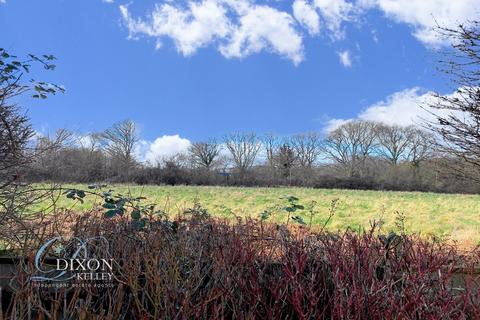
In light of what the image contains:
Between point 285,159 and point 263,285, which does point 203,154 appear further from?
point 263,285

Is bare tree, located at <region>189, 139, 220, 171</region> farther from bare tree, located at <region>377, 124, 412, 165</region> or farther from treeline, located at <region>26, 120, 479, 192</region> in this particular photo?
bare tree, located at <region>377, 124, 412, 165</region>

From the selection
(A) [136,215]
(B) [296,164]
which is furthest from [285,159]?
(A) [136,215]

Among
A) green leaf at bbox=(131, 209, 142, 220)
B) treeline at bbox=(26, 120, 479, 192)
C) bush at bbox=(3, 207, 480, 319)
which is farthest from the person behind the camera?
treeline at bbox=(26, 120, 479, 192)

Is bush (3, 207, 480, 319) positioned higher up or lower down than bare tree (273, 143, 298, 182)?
lower down

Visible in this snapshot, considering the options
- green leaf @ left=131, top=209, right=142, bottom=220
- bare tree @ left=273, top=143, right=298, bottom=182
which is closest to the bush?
green leaf @ left=131, top=209, right=142, bottom=220

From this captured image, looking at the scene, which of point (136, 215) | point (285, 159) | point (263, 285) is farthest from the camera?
point (285, 159)

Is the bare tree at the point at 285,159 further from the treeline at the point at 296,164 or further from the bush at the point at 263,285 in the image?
the bush at the point at 263,285

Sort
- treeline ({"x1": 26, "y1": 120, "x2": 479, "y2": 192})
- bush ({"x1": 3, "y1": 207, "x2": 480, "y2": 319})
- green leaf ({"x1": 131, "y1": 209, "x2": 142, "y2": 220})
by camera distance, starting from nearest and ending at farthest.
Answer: bush ({"x1": 3, "y1": 207, "x2": 480, "y2": 319}), green leaf ({"x1": 131, "y1": 209, "x2": 142, "y2": 220}), treeline ({"x1": 26, "y1": 120, "x2": 479, "y2": 192})

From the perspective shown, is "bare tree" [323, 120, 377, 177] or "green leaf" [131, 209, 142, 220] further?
"bare tree" [323, 120, 377, 177]

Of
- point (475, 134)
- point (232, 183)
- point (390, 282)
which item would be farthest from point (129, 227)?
point (232, 183)

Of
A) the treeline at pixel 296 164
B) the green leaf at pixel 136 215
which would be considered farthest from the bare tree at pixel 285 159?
the green leaf at pixel 136 215

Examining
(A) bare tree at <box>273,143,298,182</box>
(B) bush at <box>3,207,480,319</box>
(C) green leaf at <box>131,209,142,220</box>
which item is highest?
(A) bare tree at <box>273,143,298,182</box>

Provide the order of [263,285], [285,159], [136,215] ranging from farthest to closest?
[285,159] < [136,215] < [263,285]

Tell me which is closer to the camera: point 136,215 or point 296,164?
point 136,215
